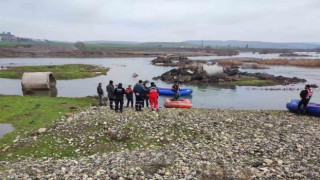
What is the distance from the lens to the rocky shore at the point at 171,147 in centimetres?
1525

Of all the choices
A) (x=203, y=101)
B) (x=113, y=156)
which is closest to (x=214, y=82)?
(x=203, y=101)

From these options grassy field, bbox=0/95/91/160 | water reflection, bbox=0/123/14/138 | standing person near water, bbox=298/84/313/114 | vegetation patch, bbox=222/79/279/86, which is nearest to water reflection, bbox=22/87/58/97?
grassy field, bbox=0/95/91/160

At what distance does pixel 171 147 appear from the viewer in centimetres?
1897

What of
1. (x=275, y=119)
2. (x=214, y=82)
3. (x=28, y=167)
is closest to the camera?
(x=28, y=167)

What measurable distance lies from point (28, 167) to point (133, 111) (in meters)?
11.8

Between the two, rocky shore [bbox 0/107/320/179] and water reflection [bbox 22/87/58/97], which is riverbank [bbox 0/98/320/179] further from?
water reflection [bbox 22/87/58/97]

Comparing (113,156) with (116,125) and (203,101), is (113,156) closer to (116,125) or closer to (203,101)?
(116,125)

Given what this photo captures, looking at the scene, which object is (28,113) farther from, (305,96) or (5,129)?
(305,96)

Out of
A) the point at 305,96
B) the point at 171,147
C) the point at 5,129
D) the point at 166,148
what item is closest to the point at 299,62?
the point at 305,96

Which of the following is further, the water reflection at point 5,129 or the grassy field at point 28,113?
the water reflection at point 5,129

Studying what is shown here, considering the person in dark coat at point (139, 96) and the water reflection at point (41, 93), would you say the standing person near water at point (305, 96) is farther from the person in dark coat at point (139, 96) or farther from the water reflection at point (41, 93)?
the water reflection at point (41, 93)

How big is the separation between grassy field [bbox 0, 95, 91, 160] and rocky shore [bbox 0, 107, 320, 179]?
3.62 feet

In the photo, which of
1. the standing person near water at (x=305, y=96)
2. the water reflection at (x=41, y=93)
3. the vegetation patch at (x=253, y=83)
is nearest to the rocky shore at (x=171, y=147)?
the standing person near water at (x=305, y=96)

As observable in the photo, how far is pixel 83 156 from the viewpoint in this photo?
1770 cm
